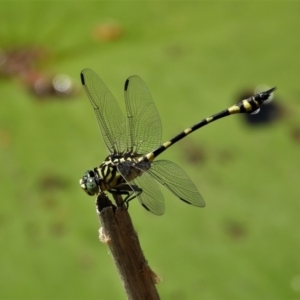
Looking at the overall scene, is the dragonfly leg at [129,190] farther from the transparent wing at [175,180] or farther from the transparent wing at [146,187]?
the transparent wing at [175,180]

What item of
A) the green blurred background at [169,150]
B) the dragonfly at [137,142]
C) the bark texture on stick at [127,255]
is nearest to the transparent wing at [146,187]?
the dragonfly at [137,142]

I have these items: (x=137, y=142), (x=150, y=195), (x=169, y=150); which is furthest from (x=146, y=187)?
(x=169, y=150)

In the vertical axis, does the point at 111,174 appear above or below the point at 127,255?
above

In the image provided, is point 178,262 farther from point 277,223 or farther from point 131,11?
point 131,11

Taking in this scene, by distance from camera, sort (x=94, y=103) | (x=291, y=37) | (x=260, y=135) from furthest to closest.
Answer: (x=291, y=37) → (x=260, y=135) → (x=94, y=103)

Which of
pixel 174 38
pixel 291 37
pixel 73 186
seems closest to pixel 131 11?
pixel 174 38

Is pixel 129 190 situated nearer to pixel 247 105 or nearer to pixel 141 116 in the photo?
pixel 141 116
